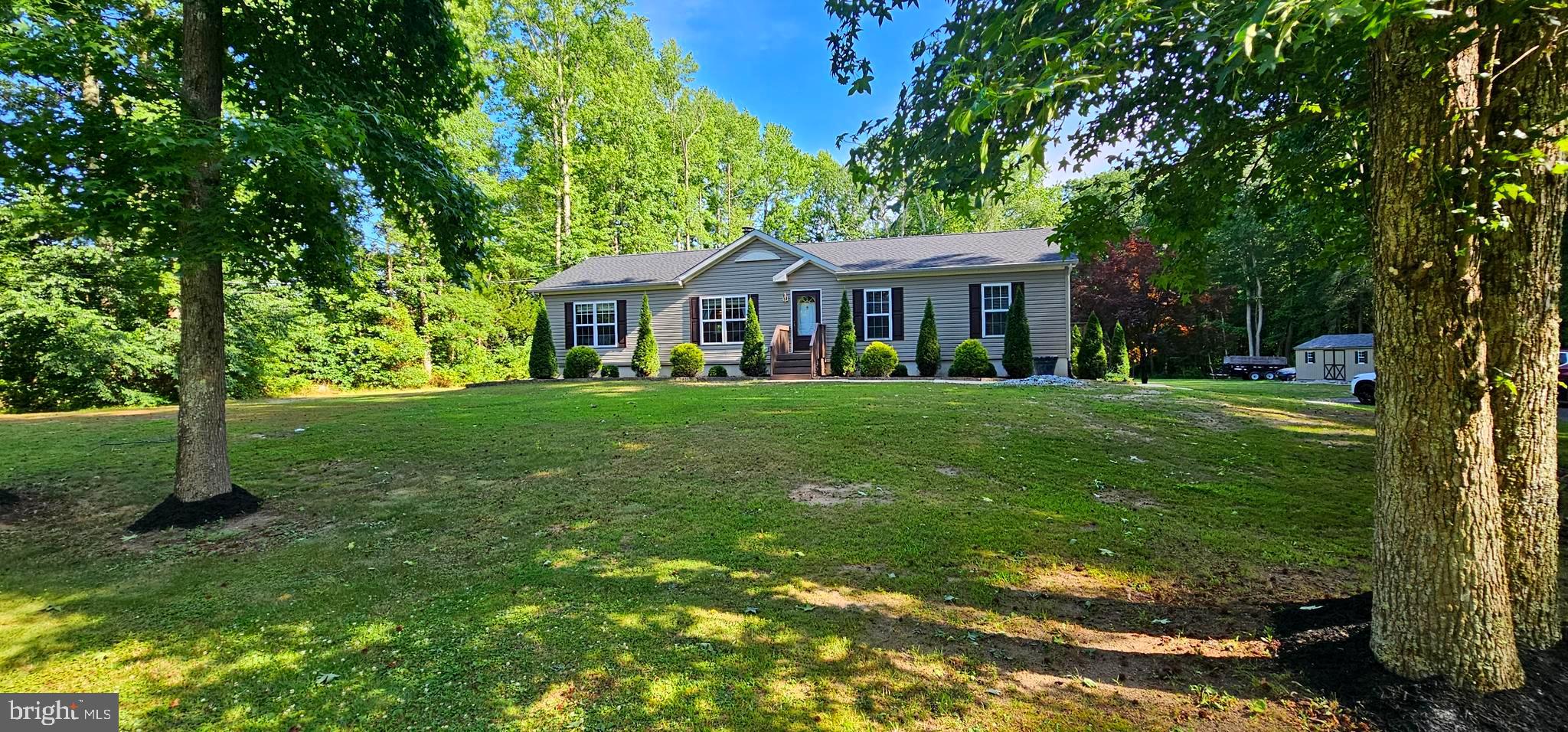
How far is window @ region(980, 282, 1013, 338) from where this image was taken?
16.9 m

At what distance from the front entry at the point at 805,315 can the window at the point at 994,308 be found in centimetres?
462

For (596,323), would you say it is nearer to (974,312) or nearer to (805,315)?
(805,315)

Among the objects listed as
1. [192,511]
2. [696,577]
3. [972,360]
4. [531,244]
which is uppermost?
[531,244]

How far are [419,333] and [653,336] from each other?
1014cm

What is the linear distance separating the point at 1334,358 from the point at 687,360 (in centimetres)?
2543

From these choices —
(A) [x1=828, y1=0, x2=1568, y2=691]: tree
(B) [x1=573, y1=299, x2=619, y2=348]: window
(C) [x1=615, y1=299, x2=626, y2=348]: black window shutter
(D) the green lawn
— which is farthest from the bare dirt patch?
(B) [x1=573, y1=299, x2=619, y2=348]: window

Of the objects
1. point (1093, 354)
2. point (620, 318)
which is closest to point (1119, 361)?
point (1093, 354)

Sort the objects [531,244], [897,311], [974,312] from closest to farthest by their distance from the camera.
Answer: [974,312], [897,311], [531,244]

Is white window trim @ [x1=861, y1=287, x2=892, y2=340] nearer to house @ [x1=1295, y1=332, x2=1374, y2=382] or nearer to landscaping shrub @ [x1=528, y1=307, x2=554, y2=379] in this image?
landscaping shrub @ [x1=528, y1=307, x2=554, y2=379]

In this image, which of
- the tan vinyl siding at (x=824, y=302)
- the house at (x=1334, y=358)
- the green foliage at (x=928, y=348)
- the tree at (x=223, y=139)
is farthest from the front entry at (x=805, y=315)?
the house at (x=1334, y=358)

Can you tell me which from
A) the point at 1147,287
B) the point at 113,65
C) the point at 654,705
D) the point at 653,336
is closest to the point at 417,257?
the point at 653,336

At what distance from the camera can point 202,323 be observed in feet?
16.7

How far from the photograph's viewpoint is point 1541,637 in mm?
2551

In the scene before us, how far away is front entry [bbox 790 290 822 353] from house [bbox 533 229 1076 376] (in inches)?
1.3
